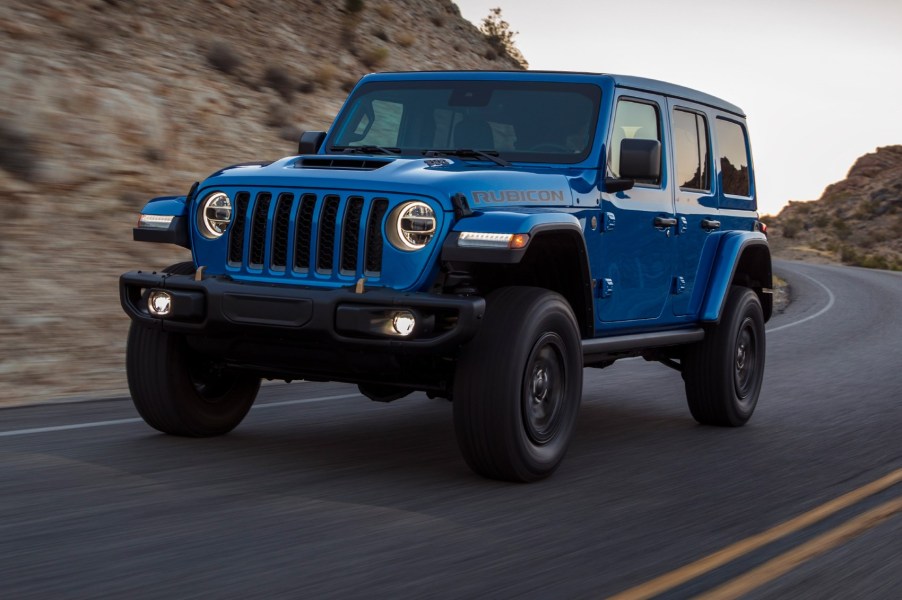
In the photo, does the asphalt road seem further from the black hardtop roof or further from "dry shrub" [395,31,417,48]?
"dry shrub" [395,31,417,48]

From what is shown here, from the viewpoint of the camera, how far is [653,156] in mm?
6684

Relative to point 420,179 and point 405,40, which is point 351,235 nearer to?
point 420,179

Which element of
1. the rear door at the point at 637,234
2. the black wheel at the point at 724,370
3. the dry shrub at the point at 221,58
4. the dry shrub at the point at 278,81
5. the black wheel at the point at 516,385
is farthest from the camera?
the dry shrub at the point at 278,81

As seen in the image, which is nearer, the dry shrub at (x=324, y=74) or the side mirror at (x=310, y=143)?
the side mirror at (x=310, y=143)

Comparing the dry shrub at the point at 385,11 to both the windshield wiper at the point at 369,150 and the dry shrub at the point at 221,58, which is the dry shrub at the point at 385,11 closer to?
the dry shrub at the point at 221,58

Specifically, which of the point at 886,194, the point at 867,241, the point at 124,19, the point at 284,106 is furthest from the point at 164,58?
the point at 886,194

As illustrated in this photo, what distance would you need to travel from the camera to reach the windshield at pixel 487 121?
23.4 ft

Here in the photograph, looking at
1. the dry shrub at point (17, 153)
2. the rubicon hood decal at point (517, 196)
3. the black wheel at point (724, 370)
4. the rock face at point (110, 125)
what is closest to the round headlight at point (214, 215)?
the rubicon hood decal at point (517, 196)

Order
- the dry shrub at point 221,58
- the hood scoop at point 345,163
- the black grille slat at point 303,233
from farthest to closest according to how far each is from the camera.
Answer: the dry shrub at point 221,58
the hood scoop at point 345,163
the black grille slat at point 303,233

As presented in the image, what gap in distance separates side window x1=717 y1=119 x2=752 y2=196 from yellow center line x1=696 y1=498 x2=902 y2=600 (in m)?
3.51

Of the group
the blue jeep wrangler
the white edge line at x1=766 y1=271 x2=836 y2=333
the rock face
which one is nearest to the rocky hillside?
the white edge line at x1=766 y1=271 x2=836 y2=333

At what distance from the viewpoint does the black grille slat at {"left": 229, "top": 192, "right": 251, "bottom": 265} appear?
20.4 ft

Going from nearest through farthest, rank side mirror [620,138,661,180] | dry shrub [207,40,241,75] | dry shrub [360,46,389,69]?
side mirror [620,138,661,180], dry shrub [207,40,241,75], dry shrub [360,46,389,69]

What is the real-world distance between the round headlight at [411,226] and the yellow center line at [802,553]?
7.16 ft
